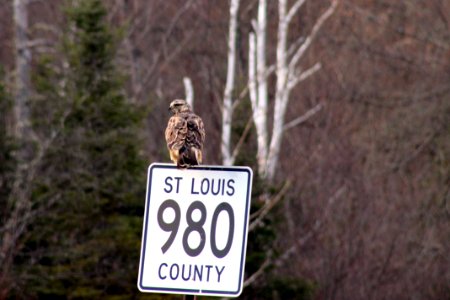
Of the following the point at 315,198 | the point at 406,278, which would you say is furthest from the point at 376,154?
the point at 406,278

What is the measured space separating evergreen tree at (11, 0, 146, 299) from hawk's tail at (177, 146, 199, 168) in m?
13.7

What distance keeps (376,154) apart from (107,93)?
7.33 m

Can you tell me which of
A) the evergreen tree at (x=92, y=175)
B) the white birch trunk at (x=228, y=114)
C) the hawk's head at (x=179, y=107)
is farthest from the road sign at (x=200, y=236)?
the white birch trunk at (x=228, y=114)

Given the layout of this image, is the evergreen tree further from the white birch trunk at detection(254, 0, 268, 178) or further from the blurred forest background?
the white birch trunk at detection(254, 0, 268, 178)

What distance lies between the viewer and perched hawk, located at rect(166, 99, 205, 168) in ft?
22.5

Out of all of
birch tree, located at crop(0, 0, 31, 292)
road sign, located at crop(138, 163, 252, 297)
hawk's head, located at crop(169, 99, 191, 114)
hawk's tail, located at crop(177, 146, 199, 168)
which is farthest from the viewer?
birch tree, located at crop(0, 0, 31, 292)

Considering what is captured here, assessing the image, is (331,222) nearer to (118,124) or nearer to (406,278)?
(406,278)

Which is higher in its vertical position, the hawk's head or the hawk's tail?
the hawk's head

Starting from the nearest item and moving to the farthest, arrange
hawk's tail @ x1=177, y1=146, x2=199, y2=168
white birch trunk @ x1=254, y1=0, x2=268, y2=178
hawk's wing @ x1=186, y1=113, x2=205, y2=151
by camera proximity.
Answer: hawk's tail @ x1=177, y1=146, x2=199, y2=168 → hawk's wing @ x1=186, y1=113, x2=205, y2=151 → white birch trunk @ x1=254, y1=0, x2=268, y2=178

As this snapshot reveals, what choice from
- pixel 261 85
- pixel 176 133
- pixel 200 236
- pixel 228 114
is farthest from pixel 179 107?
pixel 261 85

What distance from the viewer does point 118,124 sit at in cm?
2184

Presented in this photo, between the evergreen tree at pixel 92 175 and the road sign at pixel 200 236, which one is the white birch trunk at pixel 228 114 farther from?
the road sign at pixel 200 236

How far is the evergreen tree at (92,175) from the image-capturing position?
20.7 m

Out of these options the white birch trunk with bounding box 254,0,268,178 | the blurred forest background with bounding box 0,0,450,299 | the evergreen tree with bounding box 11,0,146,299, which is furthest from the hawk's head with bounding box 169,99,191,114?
the white birch trunk with bounding box 254,0,268,178
